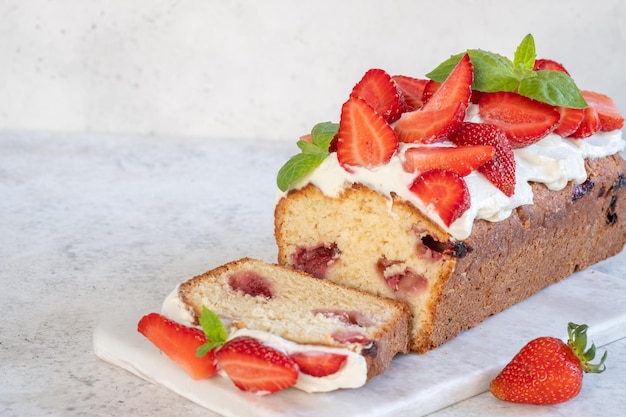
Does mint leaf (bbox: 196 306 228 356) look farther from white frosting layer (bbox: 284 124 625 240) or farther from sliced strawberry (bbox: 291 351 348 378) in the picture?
white frosting layer (bbox: 284 124 625 240)

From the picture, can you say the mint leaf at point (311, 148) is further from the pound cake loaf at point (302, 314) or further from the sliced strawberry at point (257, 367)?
the sliced strawberry at point (257, 367)

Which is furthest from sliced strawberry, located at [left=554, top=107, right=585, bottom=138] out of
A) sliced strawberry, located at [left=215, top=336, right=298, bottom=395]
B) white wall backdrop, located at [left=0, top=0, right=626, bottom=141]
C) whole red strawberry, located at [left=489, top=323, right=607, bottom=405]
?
white wall backdrop, located at [left=0, top=0, right=626, bottom=141]

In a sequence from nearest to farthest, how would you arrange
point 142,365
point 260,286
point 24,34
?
point 142,365, point 260,286, point 24,34

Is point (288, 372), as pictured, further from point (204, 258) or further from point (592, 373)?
point (204, 258)

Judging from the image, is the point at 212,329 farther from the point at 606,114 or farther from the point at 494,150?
the point at 606,114

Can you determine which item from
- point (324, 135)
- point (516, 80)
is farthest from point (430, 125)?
point (516, 80)

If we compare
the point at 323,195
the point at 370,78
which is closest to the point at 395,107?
the point at 370,78
